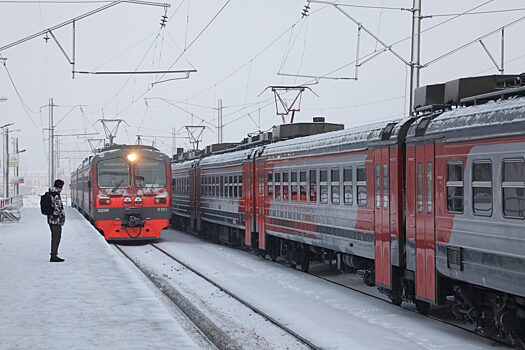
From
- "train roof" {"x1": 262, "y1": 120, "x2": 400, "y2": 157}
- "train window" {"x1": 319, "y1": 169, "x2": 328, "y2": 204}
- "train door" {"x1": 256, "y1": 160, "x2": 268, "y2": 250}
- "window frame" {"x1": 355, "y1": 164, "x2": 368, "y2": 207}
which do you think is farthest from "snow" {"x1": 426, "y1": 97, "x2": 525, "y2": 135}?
"train door" {"x1": 256, "y1": 160, "x2": 268, "y2": 250}

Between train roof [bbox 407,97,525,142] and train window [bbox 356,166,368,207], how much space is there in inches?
81.6

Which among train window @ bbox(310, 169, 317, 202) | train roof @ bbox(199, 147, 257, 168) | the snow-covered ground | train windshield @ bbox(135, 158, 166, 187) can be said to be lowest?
the snow-covered ground

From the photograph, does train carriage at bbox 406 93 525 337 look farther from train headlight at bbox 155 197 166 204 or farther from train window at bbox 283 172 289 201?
train headlight at bbox 155 197 166 204

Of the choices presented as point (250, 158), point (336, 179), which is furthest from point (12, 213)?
point (336, 179)

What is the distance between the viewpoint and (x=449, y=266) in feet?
34.8

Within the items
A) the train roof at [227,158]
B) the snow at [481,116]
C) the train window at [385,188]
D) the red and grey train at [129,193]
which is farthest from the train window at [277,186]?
the red and grey train at [129,193]

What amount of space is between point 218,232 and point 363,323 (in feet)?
55.0

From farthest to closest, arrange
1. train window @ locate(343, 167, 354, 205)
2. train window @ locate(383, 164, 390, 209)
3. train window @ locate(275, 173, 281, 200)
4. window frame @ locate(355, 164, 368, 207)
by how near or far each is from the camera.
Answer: train window @ locate(275, 173, 281, 200) < train window @ locate(343, 167, 354, 205) < window frame @ locate(355, 164, 368, 207) < train window @ locate(383, 164, 390, 209)

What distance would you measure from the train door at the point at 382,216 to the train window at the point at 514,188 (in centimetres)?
335

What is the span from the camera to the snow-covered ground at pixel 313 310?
10.5 metres

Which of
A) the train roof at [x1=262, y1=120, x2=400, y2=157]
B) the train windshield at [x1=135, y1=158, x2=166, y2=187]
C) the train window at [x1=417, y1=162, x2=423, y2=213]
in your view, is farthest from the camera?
the train windshield at [x1=135, y1=158, x2=166, y2=187]

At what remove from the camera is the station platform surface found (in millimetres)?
9562

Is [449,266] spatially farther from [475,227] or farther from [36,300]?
[36,300]

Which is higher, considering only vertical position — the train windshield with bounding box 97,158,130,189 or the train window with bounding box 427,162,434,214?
the train windshield with bounding box 97,158,130,189
